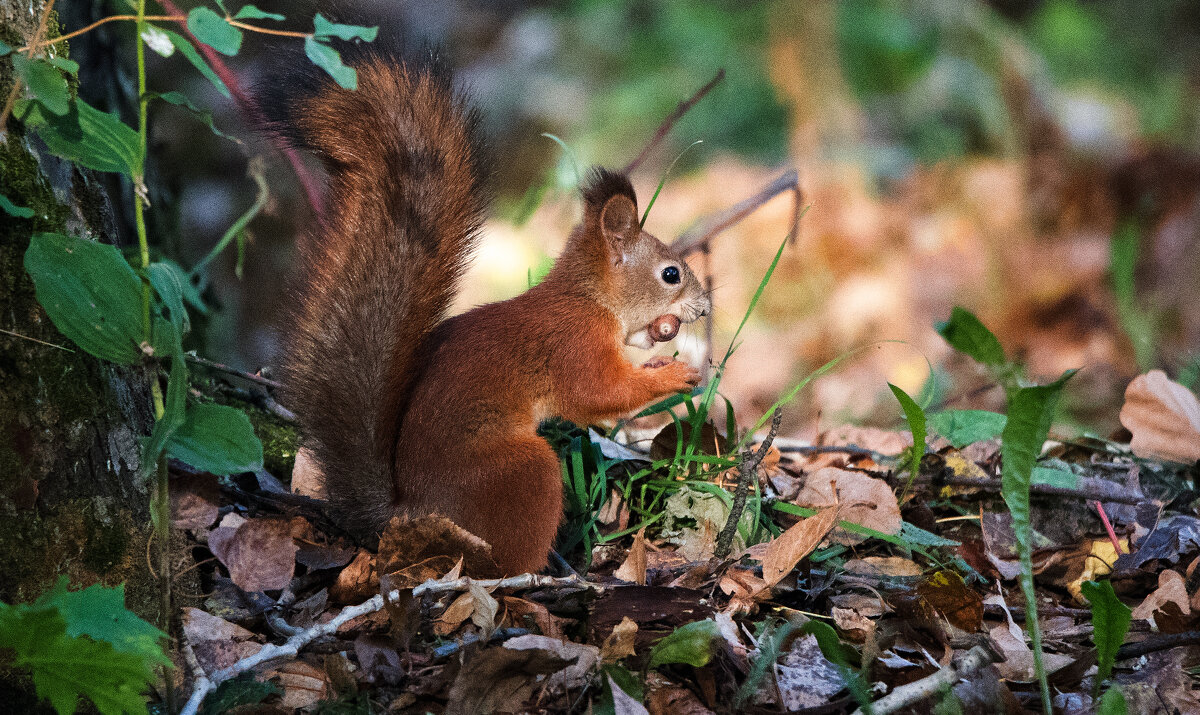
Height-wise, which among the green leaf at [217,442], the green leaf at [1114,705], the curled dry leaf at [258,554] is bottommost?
the green leaf at [1114,705]

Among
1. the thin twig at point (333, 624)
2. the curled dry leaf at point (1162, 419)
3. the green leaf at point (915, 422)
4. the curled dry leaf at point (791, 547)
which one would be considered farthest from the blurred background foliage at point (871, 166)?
the thin twig at point (333, 624)

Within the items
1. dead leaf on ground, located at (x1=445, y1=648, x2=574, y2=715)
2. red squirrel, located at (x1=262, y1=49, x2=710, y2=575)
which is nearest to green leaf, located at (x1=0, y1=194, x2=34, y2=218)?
red squirrel, located at (x1=262, y1=49, x2=710, y2=575)

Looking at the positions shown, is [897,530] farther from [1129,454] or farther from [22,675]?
[22,675]

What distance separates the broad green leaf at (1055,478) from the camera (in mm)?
1979

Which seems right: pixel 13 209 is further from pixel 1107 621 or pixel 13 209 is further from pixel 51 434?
pixel 1107 621

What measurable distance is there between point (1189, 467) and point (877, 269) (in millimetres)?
2247

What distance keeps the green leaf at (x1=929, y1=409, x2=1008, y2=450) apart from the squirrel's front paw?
0.70 metres

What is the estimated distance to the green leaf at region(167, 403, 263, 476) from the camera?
1.08 metres

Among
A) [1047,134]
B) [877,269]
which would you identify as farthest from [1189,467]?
[1047,134]

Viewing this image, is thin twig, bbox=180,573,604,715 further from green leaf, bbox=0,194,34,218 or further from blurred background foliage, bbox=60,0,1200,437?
blurred background foliage, bbox=60,0,1200,437

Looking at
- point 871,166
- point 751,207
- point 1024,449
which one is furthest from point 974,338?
point 871,166

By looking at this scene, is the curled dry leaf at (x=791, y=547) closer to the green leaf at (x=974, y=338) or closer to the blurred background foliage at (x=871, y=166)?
the green leaf at (x=974, y=338)

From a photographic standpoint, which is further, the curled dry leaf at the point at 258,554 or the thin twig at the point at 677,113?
the thin twig at the point at 677,113

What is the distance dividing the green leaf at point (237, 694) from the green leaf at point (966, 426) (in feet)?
5.35
